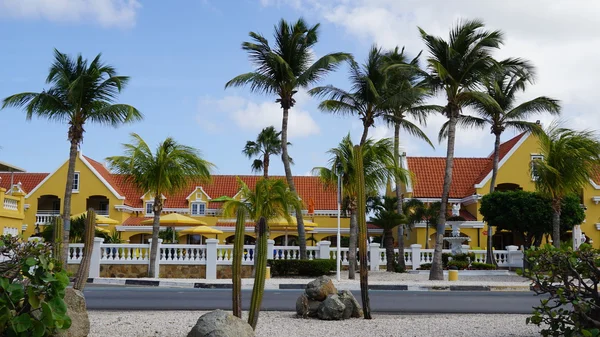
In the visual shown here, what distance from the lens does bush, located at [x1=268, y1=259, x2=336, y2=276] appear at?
26047 mm

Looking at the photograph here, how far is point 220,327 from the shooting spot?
25.3ft

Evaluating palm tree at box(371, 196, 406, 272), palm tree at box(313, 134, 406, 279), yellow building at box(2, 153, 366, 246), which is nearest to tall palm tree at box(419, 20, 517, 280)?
palm tree at box(313, 134, 406, 279)

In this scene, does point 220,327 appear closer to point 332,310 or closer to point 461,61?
point 332,310

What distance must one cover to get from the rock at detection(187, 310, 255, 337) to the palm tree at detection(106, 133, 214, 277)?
1828 cm

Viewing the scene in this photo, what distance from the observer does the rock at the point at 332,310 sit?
11422mm

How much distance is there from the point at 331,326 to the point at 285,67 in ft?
59.4

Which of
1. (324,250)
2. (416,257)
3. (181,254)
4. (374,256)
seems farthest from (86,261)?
(416,257)

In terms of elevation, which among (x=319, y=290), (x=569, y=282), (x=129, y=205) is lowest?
(x=319, y=290)

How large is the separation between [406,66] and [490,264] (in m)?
11.2

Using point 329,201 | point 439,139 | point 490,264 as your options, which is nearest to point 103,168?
point 329,201

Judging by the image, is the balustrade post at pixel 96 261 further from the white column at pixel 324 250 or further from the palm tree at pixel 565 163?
the palm tree at pixel 565 163

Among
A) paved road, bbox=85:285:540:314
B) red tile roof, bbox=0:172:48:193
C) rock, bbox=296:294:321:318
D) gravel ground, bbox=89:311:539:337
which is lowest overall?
paved road, bbox=85:285:540:314

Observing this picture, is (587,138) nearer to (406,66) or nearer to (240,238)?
(406,66)

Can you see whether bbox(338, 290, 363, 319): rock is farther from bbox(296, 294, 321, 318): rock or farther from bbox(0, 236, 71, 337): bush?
bbox(0, 236, 71, 337): bush
